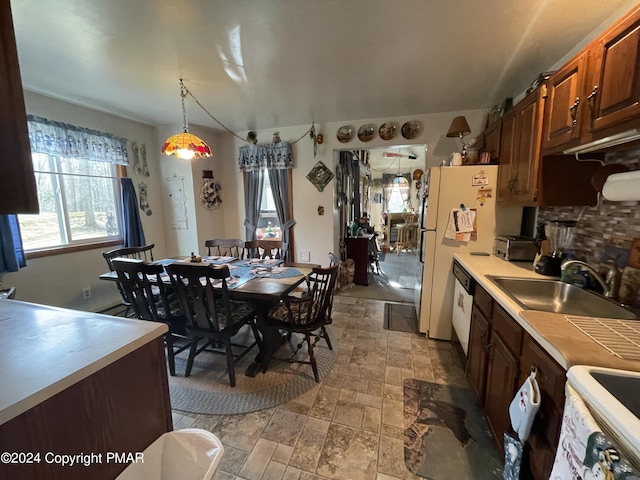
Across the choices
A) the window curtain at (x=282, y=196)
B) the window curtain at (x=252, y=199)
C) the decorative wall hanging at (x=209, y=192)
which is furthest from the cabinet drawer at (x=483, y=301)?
the decorative wall hanging at (x=209, y=192)

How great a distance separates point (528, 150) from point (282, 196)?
3.00 metres

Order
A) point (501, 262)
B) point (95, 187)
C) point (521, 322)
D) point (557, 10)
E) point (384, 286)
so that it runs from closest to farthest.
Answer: point (521, 322) < point (557, 10) < point (501, 262) < point (95, 187) < point (384, 286)

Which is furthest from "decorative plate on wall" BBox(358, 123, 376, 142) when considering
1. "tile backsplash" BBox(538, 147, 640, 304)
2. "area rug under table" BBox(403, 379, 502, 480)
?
"area rug under table" BBox(403, 379, 502, 480)

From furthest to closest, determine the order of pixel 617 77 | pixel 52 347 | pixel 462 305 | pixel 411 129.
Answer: pixel 411 129 → pixel 462 305 → pixel 617 77 → pixel 52 347

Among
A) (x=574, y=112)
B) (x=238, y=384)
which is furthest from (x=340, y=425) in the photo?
(x=574, y=112)

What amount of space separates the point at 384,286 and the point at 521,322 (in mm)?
3083

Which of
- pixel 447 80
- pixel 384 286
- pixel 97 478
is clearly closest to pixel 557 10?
pixel 447 80

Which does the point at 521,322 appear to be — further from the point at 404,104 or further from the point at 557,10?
the point at 404,104

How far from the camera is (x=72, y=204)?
9.87 ft

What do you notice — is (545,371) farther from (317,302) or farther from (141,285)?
(141,285)

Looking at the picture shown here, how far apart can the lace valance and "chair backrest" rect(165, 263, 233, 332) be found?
240 cm

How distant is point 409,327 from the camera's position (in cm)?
281

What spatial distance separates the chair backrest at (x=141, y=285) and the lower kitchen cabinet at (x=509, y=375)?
203cm

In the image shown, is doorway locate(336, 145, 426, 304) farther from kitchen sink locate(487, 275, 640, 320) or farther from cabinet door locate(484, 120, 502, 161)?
kitchen sink locate(487, 275, 640, 320)
